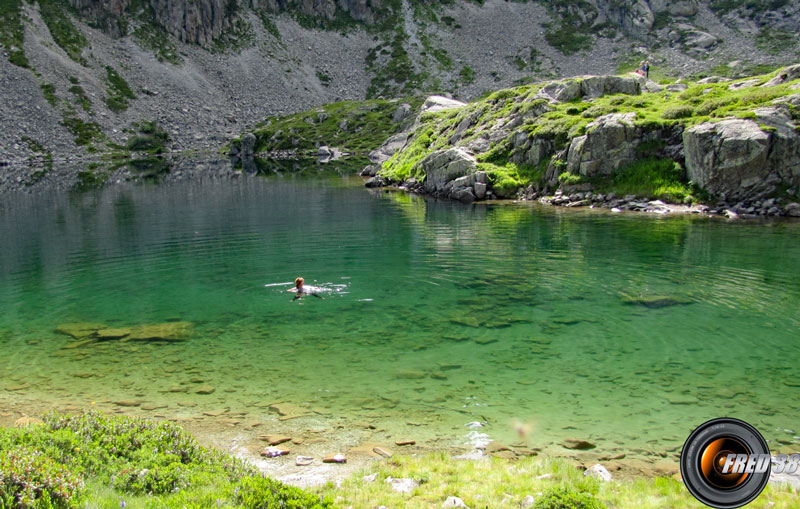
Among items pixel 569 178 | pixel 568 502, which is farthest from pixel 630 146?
pixel 568 502

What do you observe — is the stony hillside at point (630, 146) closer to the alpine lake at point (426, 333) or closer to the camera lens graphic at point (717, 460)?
the alpine lake at point (426, 333)

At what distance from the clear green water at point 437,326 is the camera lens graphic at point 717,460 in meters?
6.03

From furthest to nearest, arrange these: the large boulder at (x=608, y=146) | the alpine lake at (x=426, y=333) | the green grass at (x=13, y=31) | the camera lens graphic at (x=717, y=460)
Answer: the green grass at (x=13, y=31)
the large boulder at (x=608, y=146)
the alpine lake at (x=426, y=333)
the camera lens graphic at (x=717, y=460)

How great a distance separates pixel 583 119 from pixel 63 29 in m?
198

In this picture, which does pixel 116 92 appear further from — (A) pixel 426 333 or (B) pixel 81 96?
(A) pixel 426 333

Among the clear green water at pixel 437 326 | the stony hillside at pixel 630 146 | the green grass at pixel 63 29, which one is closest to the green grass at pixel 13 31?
the green grass at pixel 63 29

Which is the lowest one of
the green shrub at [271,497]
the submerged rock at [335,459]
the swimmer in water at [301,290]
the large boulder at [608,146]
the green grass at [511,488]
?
the submerged rock at [335,459]

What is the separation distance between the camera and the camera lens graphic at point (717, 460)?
23.5ft

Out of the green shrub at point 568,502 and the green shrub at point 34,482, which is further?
the green shrub at point 568,502

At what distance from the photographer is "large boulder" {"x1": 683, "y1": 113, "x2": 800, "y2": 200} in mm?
46594

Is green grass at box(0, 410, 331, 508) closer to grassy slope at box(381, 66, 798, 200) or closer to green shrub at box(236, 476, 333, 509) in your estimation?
green shrub at box(236, 476, 333, 509)

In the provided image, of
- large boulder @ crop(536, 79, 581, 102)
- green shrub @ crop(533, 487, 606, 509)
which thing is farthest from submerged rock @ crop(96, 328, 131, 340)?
large boulder @ crop(536, 79, 581, 102)

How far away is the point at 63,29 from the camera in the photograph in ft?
611

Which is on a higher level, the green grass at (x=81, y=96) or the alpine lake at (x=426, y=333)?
the green grass at (x=81, y=96)
